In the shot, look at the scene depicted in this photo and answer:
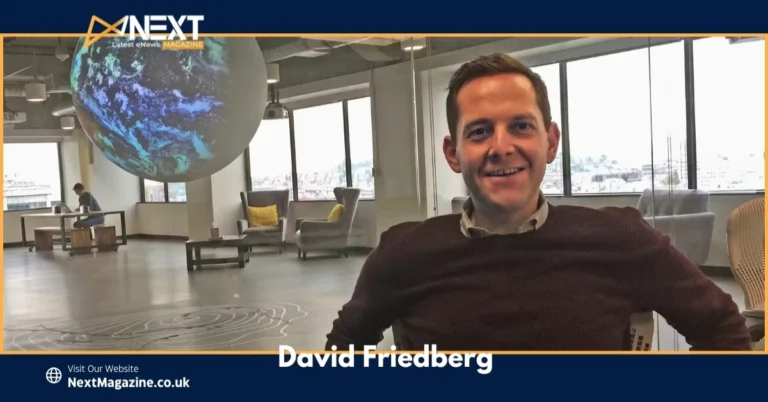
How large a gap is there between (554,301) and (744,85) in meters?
3.05

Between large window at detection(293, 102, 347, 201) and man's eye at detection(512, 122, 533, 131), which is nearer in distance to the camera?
man's eye at detection(512, 122, 533, 131)

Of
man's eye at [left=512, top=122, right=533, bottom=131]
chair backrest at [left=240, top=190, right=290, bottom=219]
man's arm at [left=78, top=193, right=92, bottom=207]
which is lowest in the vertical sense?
chair backrest at [left=240, top=190, right=290, bottom=219]

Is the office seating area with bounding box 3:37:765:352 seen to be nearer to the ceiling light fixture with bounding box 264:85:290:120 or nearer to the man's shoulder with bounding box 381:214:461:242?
the ceiling light fixture with bounding box 264:85:290:120

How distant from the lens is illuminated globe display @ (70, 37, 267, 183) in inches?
99.3

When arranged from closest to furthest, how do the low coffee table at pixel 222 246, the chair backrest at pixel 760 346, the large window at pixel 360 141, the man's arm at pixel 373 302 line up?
1. the man's arm at pixel 373 302
2. the chair backrest at pixel 760 346
3. the large window at pixel 360 141
4. the low coffee table at pixel 222 246

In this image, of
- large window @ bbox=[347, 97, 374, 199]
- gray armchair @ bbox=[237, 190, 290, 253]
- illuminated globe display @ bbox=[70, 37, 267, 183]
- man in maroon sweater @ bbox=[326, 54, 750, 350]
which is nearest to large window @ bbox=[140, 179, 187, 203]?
illuminated globe display @ bbox=[70, 37, 267, 183]

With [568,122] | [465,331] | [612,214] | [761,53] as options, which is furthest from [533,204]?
[761,53]

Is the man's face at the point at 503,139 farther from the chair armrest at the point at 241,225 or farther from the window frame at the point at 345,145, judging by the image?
the chair armrest at the point at 241,225

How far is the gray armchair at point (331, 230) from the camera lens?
3.25 m

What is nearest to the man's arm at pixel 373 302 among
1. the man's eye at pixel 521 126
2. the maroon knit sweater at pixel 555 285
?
the maroon knit sweater at pixel 555 285

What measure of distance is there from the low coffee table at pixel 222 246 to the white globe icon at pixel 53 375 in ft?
3.96

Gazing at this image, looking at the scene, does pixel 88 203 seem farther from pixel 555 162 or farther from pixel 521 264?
pixel 521 264

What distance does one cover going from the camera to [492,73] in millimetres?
1786

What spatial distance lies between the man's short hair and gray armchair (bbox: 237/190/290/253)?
1564 millimetres
